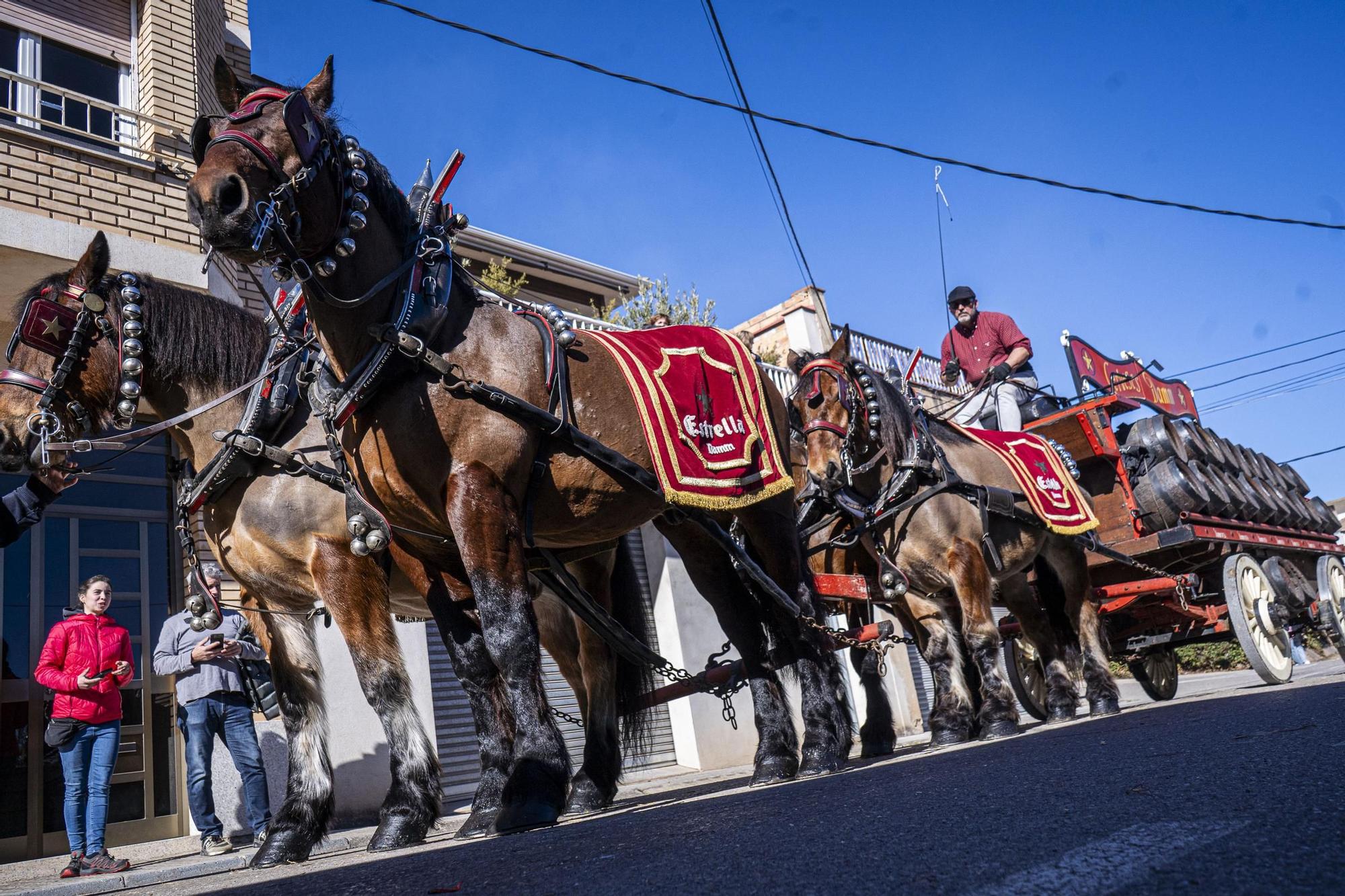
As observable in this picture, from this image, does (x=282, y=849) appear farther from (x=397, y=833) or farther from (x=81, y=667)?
(x=81, y=667)

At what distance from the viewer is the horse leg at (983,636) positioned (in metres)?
6.04

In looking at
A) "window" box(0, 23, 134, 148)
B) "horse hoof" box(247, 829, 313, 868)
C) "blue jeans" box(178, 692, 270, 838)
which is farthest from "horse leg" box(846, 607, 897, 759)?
"window" box(0, 23, 134, 148)

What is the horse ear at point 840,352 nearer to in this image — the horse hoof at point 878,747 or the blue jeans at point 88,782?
the horse hoof at point 878,747

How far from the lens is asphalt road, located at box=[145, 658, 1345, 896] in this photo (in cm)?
173

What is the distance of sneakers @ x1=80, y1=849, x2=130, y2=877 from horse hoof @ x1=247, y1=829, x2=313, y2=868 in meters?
2.08

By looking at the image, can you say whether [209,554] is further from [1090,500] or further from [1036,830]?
[1036,830]

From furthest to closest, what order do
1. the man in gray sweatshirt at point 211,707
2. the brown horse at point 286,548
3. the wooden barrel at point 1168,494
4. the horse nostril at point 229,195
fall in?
the wooden barrel at point 1168,494 → the man in gray sweatshirt at point 211,707 → the brown horse at point 286,548 → the horse nostril at point 229,195

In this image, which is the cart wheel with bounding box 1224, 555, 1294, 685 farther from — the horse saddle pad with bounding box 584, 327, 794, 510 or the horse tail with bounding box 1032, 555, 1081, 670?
the horse saddle pad with bounding box 584, 327, 794, 510

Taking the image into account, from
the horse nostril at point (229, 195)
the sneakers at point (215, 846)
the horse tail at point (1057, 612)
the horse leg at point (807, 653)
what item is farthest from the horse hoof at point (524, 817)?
the horse tail at point (1057, 612)

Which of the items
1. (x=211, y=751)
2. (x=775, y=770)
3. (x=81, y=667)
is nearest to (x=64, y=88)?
(x=81, y=667)

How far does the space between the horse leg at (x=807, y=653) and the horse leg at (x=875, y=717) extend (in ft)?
4.01

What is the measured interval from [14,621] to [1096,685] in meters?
8.16

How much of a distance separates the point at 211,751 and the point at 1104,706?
20.0 ft

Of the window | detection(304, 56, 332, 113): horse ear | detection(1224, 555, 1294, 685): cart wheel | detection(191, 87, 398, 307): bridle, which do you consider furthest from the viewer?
the window
